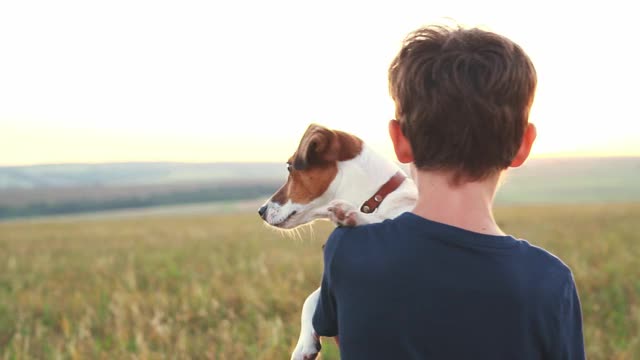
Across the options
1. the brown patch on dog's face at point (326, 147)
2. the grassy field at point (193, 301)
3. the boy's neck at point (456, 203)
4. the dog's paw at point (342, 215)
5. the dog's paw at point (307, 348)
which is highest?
the brown patch on dog's face at point (326, 147)

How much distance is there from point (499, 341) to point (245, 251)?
33.0 ft

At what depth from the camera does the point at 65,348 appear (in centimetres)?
646

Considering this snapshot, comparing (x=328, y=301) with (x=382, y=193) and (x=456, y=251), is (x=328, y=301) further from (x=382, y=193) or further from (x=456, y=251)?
(x=382, y=193)

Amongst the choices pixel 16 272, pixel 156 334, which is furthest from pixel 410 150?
pixel 16 272

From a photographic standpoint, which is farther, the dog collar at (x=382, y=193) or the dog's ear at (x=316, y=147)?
the dog's ear at (x=316, y=147)

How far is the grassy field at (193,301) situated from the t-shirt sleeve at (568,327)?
151cm

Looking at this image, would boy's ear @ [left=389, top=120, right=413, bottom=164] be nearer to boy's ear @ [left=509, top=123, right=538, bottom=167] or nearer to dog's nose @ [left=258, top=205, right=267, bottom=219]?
boy's ear @ [left=509, top=123, right=538, bottom=167]

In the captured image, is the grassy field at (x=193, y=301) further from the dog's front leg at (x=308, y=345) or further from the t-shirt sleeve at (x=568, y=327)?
the t-shirt sleeve at (x=568, y=327)

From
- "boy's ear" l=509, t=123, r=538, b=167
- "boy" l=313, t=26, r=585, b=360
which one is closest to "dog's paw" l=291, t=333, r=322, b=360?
"boy" l=313, t=26, r=585, b=360

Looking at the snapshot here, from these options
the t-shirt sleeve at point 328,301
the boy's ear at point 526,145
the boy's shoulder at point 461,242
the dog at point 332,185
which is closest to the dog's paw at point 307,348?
the dog at point 332,185

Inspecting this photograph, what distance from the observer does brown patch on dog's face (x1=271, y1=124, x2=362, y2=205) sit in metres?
3.06

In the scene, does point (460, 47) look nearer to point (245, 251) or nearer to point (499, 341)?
point (499, 341)

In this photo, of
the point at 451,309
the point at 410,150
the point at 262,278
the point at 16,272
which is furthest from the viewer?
the point at 16,272

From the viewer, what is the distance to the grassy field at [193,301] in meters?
6.05
